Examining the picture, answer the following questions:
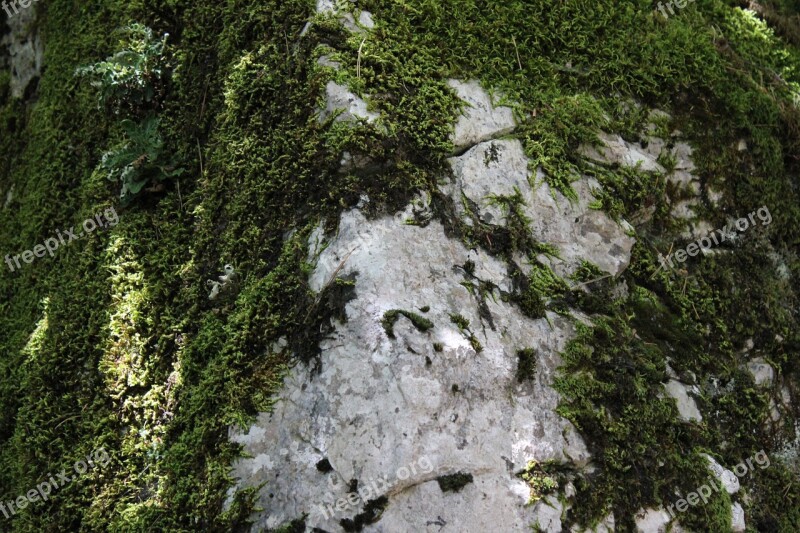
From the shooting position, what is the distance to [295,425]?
10.4 ft

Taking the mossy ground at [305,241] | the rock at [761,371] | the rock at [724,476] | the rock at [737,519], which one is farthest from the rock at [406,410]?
the rock at [761,371]

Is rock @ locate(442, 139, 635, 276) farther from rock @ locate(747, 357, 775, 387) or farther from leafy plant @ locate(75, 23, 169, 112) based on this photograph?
leafy plant @ locate(75, 23, 169, 112)

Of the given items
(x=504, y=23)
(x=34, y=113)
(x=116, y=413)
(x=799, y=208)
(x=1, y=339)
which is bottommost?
(x=1, y=339)

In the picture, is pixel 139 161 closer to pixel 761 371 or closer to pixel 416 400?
pixel 416 400

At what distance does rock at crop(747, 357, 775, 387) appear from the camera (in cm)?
425

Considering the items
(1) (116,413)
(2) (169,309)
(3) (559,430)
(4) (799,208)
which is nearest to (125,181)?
(2) (169,309)

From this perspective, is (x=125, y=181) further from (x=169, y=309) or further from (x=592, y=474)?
(x=592, y=474)

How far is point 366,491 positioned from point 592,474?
1285mm

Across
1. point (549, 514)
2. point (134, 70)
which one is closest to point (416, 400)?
point (549, 514)

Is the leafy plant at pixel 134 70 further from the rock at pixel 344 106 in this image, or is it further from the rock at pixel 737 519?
the rock at pixel 737 519

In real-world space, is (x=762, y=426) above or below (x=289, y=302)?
below

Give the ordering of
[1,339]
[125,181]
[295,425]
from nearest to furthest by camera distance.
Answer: [295,425]
[125,181]
[1,339]

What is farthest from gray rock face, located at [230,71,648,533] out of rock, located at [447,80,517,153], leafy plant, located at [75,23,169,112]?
leafy plant, located at [75,23,169,112]

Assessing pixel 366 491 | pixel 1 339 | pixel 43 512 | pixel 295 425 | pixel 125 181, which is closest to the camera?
pixel 366 491
